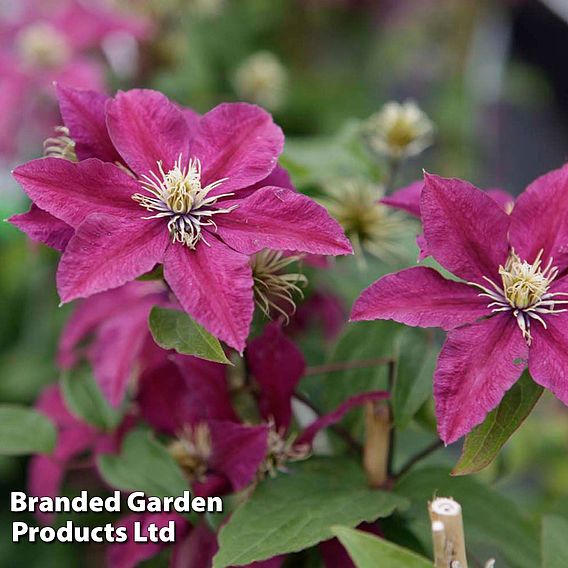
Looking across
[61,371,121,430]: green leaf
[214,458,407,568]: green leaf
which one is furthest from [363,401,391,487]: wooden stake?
[61,371,121,430]: green leaf

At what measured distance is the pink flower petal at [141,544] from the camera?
55cm

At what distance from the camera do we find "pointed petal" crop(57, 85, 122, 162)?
0.48 m

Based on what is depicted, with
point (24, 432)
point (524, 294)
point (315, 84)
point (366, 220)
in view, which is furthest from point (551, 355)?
point (315, 84)

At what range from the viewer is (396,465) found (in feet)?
2.27

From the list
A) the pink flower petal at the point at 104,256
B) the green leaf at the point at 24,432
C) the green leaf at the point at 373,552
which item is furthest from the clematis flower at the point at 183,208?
the green leaf at the point at 24,432

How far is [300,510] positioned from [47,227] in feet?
0.71

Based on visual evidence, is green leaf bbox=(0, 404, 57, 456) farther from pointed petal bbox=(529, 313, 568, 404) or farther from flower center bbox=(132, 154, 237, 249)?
pointed petal bbox=(529, 313, 568, 404)

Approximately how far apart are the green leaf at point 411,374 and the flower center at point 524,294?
9 cm

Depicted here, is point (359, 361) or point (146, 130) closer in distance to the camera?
point (146, 130)

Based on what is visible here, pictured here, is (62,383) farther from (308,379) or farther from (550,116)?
(550,116)

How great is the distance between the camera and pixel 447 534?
16.6 inches

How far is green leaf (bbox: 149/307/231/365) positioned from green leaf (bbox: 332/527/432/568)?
10 centimetres

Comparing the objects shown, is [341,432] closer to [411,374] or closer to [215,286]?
[411,374]

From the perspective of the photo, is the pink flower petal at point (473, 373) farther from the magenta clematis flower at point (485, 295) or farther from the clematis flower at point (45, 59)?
the clematis flower at point (45, 59)
